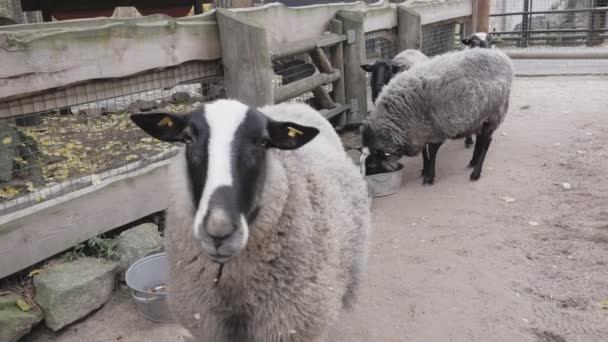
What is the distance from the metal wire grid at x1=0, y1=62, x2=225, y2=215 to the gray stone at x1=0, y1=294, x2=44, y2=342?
1.69ft

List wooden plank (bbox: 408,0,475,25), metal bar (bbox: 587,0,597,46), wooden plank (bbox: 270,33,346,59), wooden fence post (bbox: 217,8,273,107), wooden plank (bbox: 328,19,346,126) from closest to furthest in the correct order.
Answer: wooden fence post (bbox: 217,8,273,107)
wooden plank (bbox: 270,33,346,59)
wooden plank (bbox: 328,19,346,126)
wooden plank (bbox: 408,0,475,25)
metal bar (bbox: 587,0,597,46)

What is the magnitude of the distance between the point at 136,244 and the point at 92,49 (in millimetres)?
1286

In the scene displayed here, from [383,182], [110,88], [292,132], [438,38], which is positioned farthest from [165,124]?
[438,38]

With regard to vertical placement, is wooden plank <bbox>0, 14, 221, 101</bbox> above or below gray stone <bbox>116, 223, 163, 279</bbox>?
above

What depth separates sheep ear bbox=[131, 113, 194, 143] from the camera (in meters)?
2.10

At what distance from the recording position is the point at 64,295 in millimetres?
2967

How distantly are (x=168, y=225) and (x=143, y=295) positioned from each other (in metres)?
0.87

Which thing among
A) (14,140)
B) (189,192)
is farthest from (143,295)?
(14,140)

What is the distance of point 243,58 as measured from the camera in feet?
12.9

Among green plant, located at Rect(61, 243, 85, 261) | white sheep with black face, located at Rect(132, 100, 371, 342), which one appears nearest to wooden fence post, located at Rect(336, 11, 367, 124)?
green plant, located at Rect(61, 243, 85, 261)

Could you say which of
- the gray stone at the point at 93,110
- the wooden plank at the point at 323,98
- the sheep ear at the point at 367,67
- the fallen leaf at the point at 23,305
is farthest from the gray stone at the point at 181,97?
the fallen leaf at the point at 23,305

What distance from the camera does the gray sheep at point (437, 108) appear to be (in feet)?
17.4

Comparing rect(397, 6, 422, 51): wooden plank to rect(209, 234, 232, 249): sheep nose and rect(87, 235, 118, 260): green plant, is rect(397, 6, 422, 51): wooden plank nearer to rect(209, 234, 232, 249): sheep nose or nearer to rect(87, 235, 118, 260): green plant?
rect(87, 235, 118, 260): green plant

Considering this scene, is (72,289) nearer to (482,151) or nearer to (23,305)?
(23,305)
